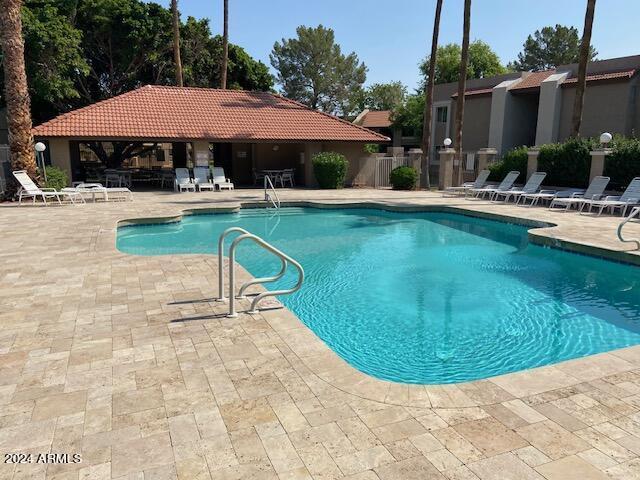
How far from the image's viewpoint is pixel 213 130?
67.6 ft

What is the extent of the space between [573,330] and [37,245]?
9.39 meters

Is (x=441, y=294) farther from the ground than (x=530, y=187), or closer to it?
closer to it

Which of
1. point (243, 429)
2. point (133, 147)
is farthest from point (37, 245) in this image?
point (133, 147)

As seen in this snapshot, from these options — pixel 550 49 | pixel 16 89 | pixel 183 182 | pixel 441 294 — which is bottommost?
pixel 441 294

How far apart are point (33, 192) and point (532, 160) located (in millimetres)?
17745

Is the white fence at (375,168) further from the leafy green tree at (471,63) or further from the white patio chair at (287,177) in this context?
the leafy green tree at (471,63)

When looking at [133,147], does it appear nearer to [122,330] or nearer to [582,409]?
[122,330]

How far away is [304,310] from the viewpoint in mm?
7023

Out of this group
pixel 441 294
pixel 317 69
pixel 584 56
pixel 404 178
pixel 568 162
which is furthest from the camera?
pixel 317 69

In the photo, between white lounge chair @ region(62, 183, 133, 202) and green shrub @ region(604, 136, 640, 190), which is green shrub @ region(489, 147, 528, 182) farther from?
white lounge chair @ region(62, 183, 133, 202)

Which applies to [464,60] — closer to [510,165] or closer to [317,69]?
[510,165]

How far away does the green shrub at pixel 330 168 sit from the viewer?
21.2m

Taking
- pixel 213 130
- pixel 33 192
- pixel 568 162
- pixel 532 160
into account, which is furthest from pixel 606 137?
pixel 33 192

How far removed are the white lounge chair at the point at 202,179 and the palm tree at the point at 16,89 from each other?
622 cm
